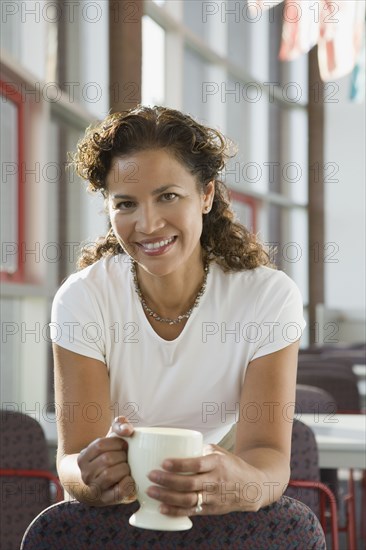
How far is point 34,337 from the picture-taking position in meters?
3.94

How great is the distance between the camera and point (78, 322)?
1.53m

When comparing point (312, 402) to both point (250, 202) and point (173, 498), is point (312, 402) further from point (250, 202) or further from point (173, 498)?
point (250, 202)

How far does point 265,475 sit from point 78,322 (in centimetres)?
42

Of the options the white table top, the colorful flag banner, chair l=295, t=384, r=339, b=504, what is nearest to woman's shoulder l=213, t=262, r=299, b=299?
the white table top

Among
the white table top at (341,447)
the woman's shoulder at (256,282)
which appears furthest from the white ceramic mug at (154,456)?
the white table top at (341,447)

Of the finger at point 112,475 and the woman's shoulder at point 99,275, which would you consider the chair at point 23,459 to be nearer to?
the woman's shoulder at point 99,275

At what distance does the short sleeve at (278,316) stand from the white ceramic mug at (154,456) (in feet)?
1.55

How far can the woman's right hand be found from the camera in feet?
3.58

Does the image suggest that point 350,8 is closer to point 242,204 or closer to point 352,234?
point 242,204

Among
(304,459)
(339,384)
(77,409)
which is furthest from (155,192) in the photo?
(339,384)

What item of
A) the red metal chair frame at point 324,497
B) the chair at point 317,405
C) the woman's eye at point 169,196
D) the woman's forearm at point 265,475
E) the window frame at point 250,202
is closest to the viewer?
the woman's forearm at point 265,475

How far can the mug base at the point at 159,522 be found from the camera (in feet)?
3.29

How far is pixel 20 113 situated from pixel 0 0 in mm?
484

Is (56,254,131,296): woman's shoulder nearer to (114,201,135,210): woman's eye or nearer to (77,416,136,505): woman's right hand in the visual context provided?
(114,201,135,210): woman's eye
